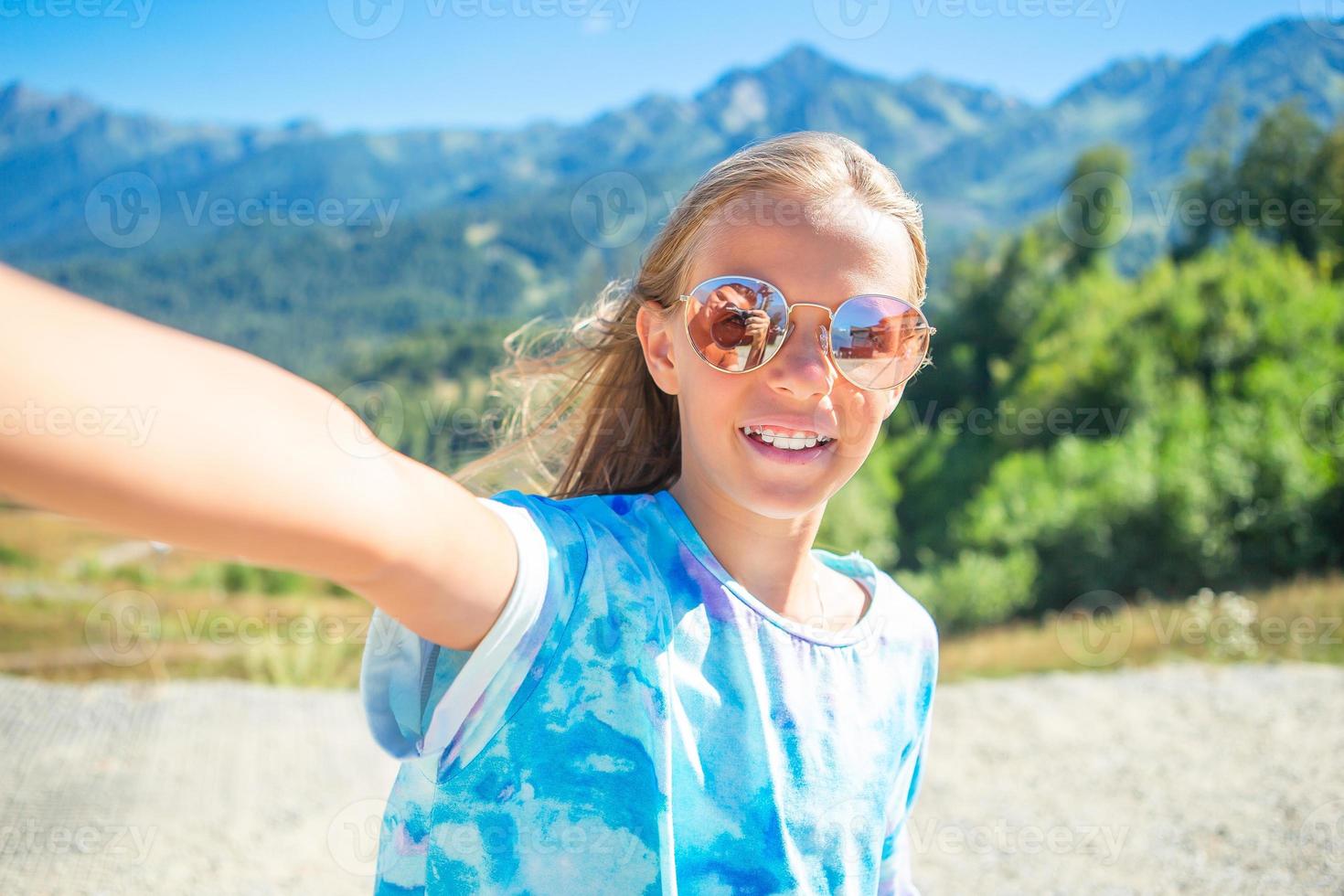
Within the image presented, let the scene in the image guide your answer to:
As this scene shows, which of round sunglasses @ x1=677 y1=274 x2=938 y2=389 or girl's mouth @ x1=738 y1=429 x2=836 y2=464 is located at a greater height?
round sunglasses @ x1=677 y1=274 x2=938 y2=389

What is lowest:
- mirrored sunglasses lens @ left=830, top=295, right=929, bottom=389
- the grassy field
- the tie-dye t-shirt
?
the grassy field

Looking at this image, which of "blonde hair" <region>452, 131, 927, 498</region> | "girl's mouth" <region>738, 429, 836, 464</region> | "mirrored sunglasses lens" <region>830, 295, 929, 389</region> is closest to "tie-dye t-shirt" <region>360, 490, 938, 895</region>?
"girl's mouth" <region>738, 429, 836, 464</region>

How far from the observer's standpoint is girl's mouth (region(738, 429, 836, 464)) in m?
1.52

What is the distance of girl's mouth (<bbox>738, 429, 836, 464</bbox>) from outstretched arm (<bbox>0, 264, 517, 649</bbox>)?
0.68 metres

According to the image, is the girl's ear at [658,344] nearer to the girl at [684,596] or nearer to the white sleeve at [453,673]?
the girl at [684,596]

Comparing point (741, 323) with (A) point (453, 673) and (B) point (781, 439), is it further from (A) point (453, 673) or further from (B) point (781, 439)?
(A) point (453, 673)

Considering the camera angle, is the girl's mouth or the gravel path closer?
the girl's mouth

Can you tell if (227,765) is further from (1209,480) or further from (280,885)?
(1209,480)

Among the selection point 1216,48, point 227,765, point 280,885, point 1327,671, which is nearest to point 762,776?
point 280,885

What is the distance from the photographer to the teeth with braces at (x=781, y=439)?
1524 mm

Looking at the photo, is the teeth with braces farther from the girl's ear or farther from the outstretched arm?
the outstretched arm

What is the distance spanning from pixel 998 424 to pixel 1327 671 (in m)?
21.6

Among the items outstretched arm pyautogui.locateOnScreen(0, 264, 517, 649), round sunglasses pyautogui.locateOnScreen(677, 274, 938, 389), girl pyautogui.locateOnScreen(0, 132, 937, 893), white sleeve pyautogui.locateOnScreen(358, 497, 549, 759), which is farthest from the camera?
round sunglasses pyautogui.locateOnScreen(677, 274, 938, 389)

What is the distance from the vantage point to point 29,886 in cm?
482
